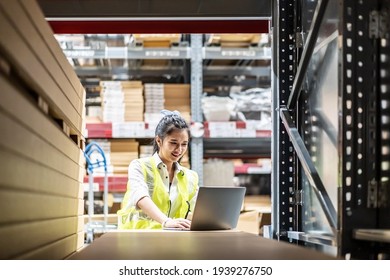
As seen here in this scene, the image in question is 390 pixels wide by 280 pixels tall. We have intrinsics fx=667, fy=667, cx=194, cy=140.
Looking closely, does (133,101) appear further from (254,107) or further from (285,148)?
(285,148)

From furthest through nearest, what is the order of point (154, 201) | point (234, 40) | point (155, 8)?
point (234, 40) < point (155, 8) < point (154, 201)

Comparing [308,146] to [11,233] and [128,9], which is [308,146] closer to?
[128,9]

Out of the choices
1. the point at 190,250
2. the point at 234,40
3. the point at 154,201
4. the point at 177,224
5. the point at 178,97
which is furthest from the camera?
the point at 234,40

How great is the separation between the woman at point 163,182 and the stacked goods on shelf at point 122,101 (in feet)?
7.92

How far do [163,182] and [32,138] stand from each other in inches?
99.8

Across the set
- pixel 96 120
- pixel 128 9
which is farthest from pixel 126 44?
pixel 128 9

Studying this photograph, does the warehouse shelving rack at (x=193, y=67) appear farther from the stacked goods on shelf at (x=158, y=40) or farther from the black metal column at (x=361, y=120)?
the black metal column at (x=361, y=120)

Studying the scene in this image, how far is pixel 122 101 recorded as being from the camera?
730 cm

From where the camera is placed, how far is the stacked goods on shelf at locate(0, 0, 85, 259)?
6.60 ft

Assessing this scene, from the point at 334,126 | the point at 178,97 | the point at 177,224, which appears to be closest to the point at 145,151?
the point at 178,97

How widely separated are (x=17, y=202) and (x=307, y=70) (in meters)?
2.38

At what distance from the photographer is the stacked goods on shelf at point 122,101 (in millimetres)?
7301

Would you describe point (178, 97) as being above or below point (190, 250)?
above
